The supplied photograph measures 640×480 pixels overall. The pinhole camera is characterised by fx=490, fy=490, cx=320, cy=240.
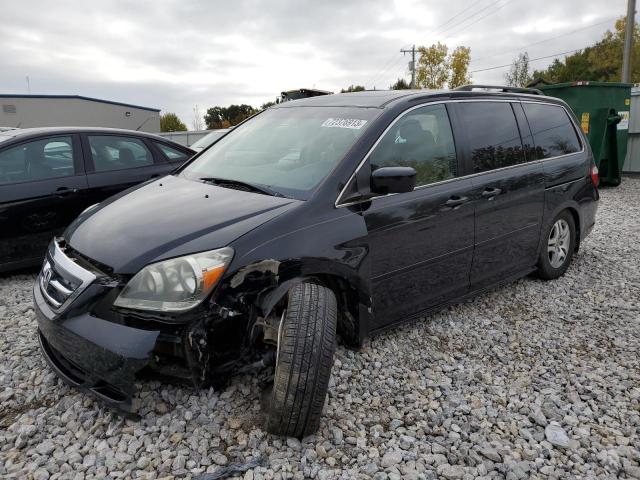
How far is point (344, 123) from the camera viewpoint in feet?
10.4

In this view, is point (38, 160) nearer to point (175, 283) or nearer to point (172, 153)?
point (172, 153)

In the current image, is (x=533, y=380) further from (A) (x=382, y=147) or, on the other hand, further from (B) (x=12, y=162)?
(B) (x=12, y=162)

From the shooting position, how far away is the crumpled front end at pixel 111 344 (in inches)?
85.9

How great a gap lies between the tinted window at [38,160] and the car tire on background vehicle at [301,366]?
3.67 metres

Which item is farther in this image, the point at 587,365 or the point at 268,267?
the point at 587,365

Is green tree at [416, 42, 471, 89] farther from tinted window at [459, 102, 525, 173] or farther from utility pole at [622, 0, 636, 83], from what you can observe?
tinted window at [459, 102, 525, 173]

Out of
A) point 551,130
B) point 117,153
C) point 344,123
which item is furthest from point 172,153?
point 551,130

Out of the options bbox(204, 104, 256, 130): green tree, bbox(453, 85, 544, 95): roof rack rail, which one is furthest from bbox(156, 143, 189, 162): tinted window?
bbox(204, 104, 256, 130): green tree

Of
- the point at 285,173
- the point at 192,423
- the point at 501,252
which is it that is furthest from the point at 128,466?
the point at 501,252

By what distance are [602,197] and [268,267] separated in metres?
9.45

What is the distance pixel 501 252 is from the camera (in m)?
3.84

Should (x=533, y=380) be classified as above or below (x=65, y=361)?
below

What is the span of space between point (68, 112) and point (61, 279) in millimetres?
40418

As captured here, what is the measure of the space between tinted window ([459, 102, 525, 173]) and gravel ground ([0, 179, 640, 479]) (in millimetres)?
1251
